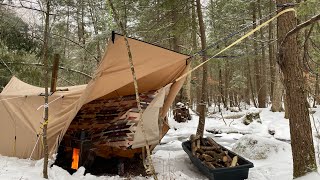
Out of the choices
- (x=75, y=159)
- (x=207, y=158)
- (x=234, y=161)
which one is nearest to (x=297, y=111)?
(x=234, y=161)

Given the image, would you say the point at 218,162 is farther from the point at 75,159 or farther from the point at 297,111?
the point at 75,159

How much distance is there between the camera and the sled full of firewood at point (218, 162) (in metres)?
5.68

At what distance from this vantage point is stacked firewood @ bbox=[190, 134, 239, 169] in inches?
250

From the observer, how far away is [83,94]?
5.95 metres

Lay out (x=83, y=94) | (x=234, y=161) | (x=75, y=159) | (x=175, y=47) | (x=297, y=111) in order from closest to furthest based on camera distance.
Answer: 1. (x=297, y=111)
2. (x=83, y=94)
3. (x=234, y=161)
4. (x=75, y=159)
5. (x=175, y=47)

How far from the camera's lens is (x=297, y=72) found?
5223mm

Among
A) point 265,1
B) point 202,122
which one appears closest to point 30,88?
point 202,122

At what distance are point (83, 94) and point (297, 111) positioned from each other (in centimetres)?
391

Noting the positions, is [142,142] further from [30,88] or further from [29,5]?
[30,88]

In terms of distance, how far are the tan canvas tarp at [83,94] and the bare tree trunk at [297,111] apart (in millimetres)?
2186

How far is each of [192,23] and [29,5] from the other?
17.4ft

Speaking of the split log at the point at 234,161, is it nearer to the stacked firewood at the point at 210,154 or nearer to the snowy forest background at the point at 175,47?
the stacked firewood at the point at 210,154

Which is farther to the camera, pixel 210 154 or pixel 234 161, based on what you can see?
pixel 210 154

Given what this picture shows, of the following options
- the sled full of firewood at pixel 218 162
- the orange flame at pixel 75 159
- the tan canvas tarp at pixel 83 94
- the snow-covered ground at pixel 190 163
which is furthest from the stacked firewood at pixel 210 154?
the orange flame at pixel 75 159
